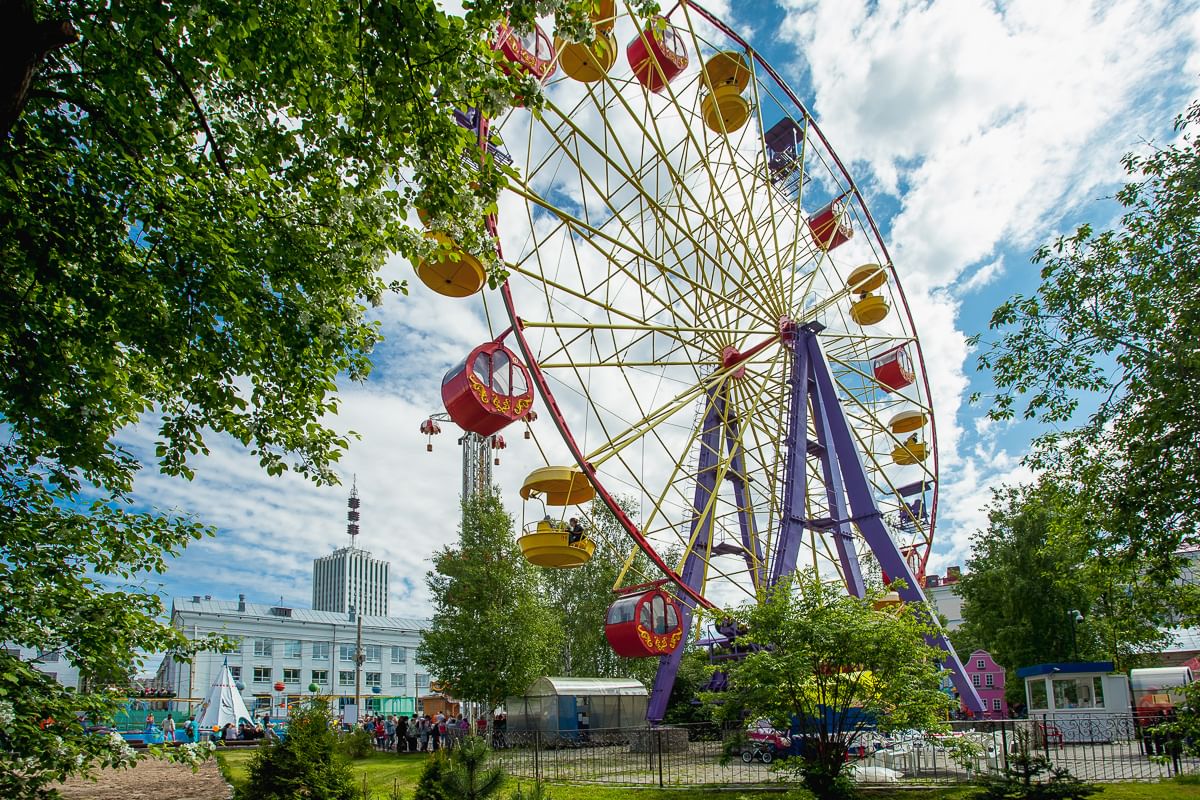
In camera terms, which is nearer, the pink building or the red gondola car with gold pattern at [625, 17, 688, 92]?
the red gondola car with gold pattern at [625, 17, 688, 92]

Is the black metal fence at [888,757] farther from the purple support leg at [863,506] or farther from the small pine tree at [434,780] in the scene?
the small pine tree at [434,780]

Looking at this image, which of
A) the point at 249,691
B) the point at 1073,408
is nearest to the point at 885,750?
the point at 1073,408

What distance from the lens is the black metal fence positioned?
41.6 ft

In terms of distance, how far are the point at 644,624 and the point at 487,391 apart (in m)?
7.18

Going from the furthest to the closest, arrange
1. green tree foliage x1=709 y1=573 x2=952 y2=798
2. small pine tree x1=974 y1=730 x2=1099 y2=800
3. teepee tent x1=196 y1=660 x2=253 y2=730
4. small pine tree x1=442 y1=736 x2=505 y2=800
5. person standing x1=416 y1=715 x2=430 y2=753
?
1. teepee tent x1=196 y1=660 x2=253 y2=730
2. person standing x1=416 y1=715 x2=430 y2=753
3. green tree foliage x1=709 y1=573 x2=952 y2=798
4. small pine tree x1=974 y1=730 x2=1099 y2=800
5. small pine tree x1=442 y1=736 x2=505 y2=800

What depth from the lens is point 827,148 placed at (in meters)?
26.6

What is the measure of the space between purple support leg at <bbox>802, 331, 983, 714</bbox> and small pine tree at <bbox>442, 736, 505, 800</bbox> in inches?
473

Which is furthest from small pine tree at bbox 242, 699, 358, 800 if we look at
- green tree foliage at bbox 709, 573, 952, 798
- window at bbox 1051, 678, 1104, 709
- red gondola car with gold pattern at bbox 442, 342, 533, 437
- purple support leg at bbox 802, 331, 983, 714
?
window at bbox 1051, 678, 1104, 709

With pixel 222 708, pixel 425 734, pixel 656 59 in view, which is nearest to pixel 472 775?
pixel 656 59

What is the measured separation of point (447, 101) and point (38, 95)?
3.15m

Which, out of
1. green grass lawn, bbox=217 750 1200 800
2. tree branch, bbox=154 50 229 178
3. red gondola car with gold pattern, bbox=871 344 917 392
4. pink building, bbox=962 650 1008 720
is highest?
red gondola car with gold pattern, bbox=871 344 917 392

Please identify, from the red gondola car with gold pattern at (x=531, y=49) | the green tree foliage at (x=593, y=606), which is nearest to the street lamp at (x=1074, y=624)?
the green tree foliage at (x=593, y=606)

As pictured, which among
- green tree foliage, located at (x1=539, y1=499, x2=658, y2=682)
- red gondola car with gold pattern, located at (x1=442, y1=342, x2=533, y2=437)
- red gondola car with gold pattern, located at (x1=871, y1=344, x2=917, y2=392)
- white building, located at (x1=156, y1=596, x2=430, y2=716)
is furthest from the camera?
white building, located at (x1=156, y1=596, x2=430, y2=716)

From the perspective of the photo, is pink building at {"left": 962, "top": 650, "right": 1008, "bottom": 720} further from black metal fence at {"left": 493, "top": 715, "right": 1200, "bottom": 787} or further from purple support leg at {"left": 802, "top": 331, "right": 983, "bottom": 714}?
purple support leg at {"left": 802, "top": 331, "right": 983, "bottom": 714}
